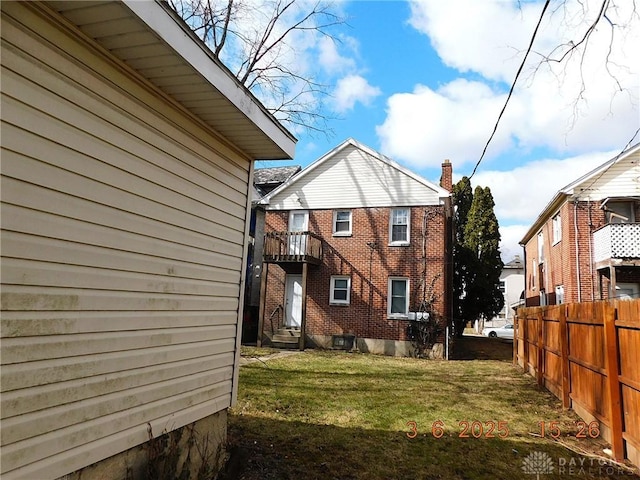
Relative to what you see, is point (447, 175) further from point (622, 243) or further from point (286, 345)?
point (286, 345)

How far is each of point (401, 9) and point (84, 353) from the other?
602 cm

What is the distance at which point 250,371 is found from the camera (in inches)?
382

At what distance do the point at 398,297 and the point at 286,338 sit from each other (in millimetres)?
4667

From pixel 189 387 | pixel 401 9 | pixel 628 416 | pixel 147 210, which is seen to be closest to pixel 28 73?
pixel 147 210

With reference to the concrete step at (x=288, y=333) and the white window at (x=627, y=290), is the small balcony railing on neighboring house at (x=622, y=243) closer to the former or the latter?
the white window at (x=627, y=290)

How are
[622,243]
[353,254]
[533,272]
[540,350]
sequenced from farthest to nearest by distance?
[533,272]
[353,254]
[622,243]
[540,350]

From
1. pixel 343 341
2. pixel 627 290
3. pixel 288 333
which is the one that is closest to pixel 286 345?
pixel 288 333

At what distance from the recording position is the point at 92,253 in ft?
8.66

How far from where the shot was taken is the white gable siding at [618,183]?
1495cm

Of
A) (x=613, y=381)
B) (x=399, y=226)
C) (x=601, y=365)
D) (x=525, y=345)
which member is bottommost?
(x=525, y=345)

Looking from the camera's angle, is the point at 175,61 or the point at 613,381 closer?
the point at 175,61

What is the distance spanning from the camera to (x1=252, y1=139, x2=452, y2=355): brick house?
49.9 feet

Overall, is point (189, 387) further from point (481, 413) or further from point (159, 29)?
point (481, 413)

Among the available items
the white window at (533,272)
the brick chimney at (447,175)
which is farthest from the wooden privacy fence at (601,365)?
the white window at (533,272)
